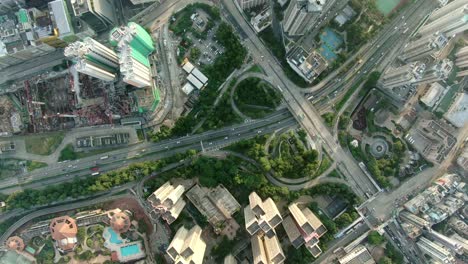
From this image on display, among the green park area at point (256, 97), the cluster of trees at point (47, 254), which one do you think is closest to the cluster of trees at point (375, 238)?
the green park area at point (256, 97)

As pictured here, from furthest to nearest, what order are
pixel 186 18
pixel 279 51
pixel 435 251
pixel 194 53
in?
pixel 186 18, pixel 194 53, pixel 279 51, pixel 435 251

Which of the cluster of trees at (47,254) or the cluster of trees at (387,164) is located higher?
the cluster of trees at (47,254)

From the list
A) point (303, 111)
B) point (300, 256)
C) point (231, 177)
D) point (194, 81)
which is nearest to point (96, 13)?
point (194, 81)

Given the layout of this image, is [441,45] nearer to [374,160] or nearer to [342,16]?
[342,16]

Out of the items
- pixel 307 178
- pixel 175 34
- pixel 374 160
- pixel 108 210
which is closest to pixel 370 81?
pixel 374 160

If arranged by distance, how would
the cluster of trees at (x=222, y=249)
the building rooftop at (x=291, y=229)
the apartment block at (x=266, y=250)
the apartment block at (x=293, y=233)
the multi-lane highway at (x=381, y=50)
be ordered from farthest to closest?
the multi-lane highway at (x=381, y=50) → the cluster of trees at (x=222, y=249) → the building rooftop at (x=291, y=229) → the apartment block at (x=293, y=233) → the apartment block at (x=266, y=250)

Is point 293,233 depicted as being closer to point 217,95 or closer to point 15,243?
point 217,95

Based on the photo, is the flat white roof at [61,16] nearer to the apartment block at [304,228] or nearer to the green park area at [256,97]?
the green park area at [256,97]
